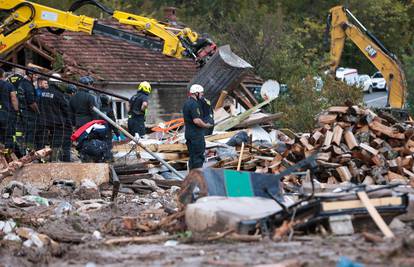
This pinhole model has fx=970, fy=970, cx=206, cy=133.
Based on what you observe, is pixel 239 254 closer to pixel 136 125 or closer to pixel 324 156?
pixel 324 156

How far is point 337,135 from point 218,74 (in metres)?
7.06

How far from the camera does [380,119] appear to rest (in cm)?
1762

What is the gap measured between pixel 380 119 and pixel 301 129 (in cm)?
707

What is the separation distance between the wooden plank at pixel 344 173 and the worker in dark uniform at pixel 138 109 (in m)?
5.57

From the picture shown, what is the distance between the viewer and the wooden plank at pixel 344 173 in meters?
15.6

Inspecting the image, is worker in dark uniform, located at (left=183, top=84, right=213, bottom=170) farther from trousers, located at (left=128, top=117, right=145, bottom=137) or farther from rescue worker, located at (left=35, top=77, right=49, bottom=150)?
trousers, located at (left=128, top=117, right=145, bottom=137)

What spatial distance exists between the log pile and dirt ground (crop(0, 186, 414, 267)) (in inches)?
178

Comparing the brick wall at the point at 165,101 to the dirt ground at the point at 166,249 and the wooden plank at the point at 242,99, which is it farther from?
the dirt ground at the point at 166,249

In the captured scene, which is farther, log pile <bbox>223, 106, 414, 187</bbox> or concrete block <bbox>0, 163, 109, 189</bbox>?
log pile <bbox>223, 106, 414, 187</bbox>

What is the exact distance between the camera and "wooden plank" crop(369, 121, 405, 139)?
17219 millimetres

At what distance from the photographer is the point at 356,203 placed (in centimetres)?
1009

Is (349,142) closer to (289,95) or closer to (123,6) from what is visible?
(289,95)

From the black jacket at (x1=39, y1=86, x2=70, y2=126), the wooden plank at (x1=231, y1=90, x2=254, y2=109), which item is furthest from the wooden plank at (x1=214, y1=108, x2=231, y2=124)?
the black jacket at (x1=39, y1=86, x2=70, y2=126)

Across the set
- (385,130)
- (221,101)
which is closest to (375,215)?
(385,130)
